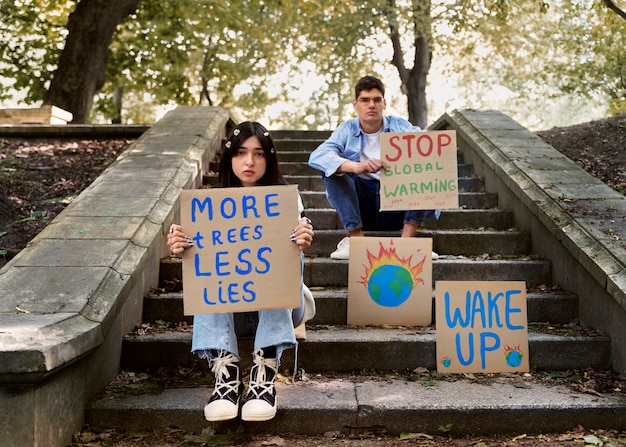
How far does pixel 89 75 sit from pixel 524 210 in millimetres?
6985

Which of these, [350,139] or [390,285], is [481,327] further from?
[350,139]

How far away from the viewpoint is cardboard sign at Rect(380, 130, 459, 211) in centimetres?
374

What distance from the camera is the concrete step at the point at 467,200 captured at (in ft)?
16.4

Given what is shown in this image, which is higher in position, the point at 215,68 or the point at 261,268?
the point at 215,68

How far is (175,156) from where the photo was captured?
465 centimetres

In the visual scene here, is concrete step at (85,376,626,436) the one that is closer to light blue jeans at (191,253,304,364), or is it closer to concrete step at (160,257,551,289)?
light blue jeans at (191,253,304,364)

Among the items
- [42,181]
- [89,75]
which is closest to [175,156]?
[42,181]

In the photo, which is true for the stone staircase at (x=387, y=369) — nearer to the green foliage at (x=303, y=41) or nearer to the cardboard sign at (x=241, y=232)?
the cardboard sign at (x=241, y=232)

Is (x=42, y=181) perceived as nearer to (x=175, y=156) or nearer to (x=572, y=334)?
(x=175, y=156)

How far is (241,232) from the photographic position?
8.63 ft

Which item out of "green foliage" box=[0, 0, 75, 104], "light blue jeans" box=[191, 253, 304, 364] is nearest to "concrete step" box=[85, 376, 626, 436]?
"light blue jeans" box=[191, 253, 304, 364]

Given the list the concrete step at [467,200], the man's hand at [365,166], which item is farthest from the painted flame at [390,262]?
the concrete step at [467,200]

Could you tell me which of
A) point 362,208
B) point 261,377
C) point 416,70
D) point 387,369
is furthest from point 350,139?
point 416,70

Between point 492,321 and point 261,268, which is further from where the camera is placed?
point 492,321
